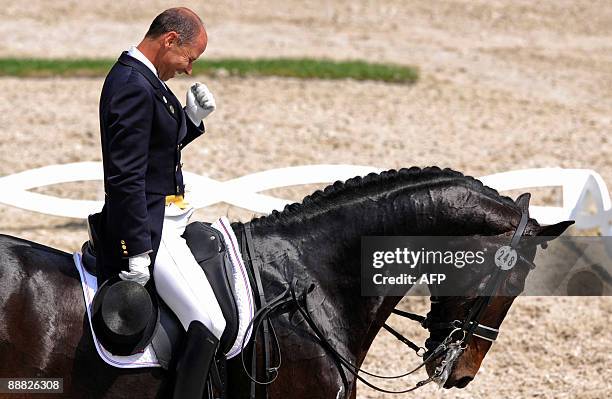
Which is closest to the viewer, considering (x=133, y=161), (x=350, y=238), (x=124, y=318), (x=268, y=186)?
(x=133, y=161)

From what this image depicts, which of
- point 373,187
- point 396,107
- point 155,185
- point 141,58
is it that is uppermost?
point 141,58

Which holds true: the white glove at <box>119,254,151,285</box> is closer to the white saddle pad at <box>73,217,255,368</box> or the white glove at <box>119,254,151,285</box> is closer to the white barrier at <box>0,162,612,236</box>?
the white saddle pad at <box>73,217,255,368</box>

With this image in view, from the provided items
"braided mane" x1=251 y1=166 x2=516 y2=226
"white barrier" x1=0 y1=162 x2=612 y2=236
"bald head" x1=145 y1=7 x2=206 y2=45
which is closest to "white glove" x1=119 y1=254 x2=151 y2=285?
"braided mane" x1=251 y1=166 x2=516 y2=226

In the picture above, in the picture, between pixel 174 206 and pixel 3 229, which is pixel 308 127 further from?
pixel 174 206

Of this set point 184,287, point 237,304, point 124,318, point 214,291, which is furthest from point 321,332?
point 124,318

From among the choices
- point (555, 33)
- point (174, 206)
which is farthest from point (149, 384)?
point (555, 33)

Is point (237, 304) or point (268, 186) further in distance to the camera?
point (268, 186)

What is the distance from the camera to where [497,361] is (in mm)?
7430

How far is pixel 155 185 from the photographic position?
4.51m

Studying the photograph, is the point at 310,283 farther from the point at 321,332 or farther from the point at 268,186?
the point at 268,186

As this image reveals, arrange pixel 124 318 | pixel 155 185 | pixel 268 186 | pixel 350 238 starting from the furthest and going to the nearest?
1. pixel 268 186
2. pixel 350 238
3. pixel 155 185
4. pixel 124 318

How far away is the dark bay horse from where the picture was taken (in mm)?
4457

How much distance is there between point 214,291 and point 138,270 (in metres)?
0.38

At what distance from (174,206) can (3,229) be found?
5334 millimetres
